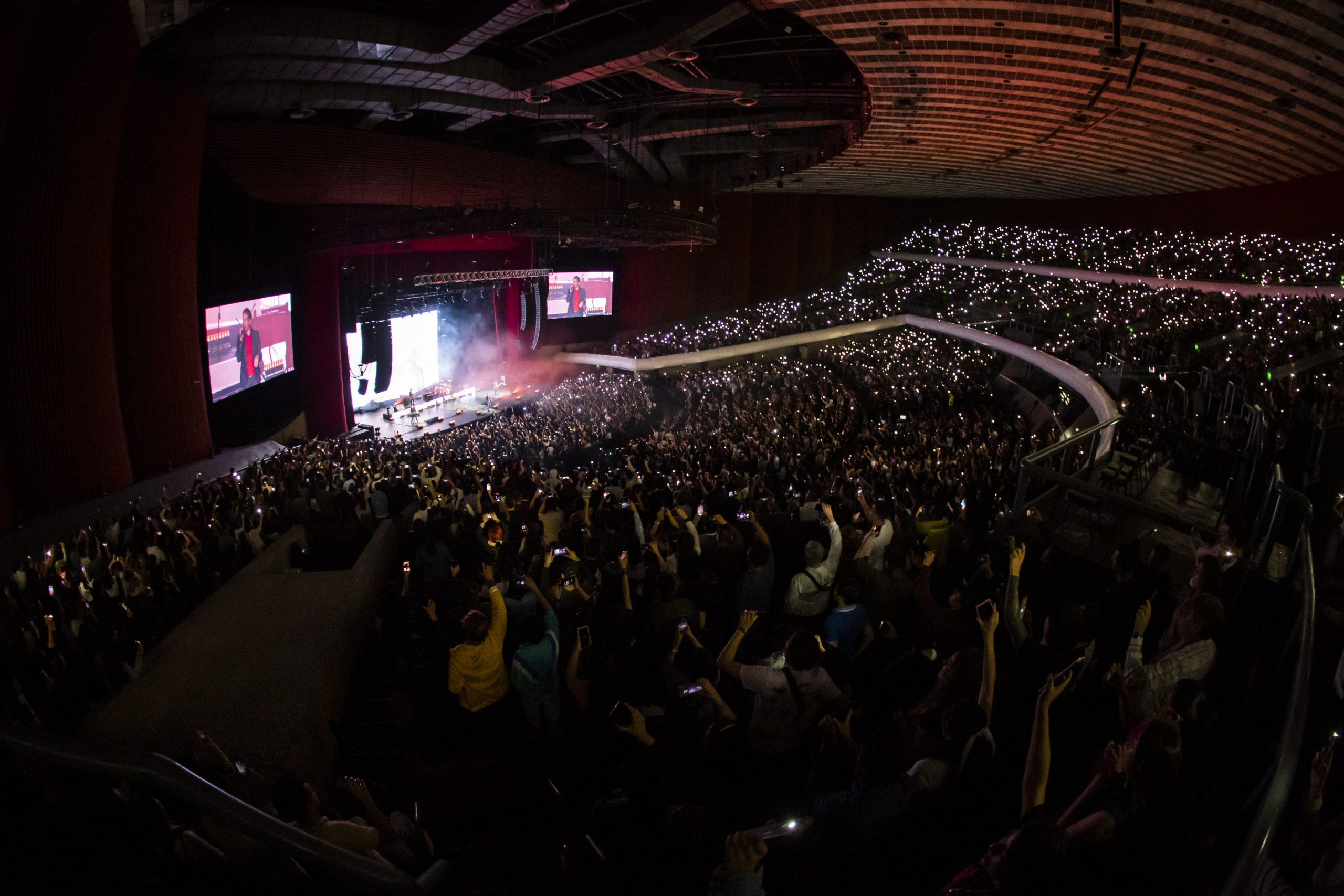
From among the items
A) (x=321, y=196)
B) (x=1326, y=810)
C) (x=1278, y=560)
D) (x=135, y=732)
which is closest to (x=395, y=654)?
(x=135, y=732)

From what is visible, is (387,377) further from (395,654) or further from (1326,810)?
(1326,810)

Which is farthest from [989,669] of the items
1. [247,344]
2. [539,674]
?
[247,344]

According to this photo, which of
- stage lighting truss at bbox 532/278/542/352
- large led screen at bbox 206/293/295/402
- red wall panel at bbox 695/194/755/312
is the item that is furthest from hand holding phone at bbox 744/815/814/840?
red wall panel at bbox 695/194/755/312

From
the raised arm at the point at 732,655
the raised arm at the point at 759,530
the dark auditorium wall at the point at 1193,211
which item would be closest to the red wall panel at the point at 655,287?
the dark auditorium wall at the point at 1193,211

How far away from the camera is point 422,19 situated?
12.6m

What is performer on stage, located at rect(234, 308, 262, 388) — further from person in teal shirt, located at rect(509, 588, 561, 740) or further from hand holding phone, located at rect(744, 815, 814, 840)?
hand holding phone, located at rect(744, 815, 814, 840)

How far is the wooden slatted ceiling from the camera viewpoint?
8.55 meters

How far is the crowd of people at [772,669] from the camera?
89.6 inches

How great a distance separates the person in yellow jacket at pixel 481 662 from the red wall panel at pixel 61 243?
9.45 metres

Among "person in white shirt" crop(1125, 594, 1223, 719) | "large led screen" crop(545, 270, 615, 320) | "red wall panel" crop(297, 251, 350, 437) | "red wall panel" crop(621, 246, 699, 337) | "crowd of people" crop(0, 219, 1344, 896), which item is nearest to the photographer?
"crowd of people" crop(0, 219, 1344, 896)

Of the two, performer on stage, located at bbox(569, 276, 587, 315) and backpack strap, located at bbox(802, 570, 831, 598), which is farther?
performer on stage, located at bbox(569, 276, 587, 315)

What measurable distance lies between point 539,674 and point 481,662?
0.33 m

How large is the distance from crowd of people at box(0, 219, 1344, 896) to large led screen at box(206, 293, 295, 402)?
636 cm

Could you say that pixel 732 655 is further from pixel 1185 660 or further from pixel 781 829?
pixel 1185 660
